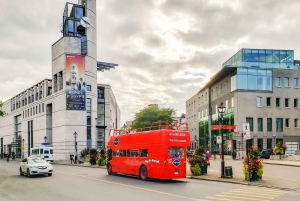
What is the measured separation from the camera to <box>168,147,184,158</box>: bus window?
2199cm

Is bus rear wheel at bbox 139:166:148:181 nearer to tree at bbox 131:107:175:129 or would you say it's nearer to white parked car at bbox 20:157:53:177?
white parked car at bbox 20:157:53:177

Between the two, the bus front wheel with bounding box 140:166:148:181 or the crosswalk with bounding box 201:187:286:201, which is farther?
the bus front wheel with bounding box 140:166:148:181

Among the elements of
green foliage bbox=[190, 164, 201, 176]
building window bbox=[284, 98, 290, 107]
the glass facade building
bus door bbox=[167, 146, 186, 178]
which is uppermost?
the glass facade building

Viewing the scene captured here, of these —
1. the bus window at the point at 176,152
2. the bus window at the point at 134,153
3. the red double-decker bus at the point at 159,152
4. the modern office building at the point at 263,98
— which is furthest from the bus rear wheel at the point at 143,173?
the modern office building at the point at 263,98

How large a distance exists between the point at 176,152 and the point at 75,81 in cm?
4313

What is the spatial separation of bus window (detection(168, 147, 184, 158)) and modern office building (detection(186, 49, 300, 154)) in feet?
138

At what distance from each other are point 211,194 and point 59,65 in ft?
180

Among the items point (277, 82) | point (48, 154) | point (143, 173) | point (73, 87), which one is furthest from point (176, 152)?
point (277, 82)

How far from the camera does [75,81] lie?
2451 inches

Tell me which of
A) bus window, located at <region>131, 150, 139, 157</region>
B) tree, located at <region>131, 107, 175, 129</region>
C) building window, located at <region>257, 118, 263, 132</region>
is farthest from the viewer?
tree, located at <region>131, 107, 175, 129</region>

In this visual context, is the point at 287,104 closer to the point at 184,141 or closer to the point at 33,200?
the point at 184,141

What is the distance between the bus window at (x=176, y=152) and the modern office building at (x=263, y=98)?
138ft

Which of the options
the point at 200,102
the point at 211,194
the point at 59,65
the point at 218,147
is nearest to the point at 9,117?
the point at 59,65

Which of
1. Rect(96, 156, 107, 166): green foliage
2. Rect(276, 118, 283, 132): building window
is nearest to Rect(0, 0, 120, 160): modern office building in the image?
Rect(96, 156, 107, 166): green foliage
